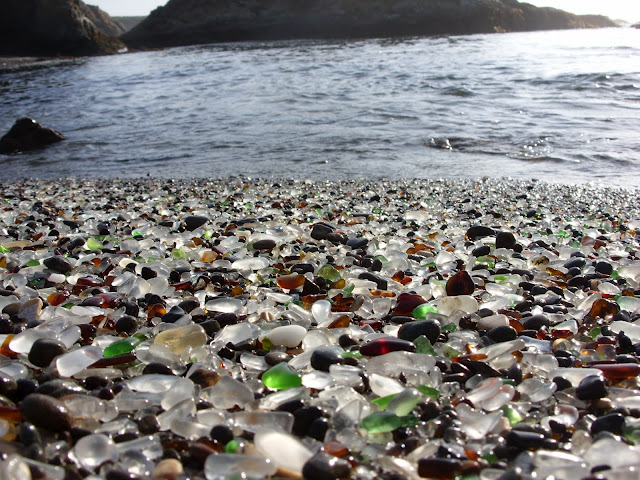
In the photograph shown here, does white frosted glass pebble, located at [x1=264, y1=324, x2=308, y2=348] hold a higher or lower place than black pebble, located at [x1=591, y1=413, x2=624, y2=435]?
higher

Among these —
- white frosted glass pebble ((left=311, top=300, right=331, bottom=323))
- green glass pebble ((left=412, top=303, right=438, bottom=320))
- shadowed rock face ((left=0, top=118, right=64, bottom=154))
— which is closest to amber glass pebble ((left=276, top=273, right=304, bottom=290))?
white frosted glass pebble ((left=311, top=300, right=331, bottom=323))

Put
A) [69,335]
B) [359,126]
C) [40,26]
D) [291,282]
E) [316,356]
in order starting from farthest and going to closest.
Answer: [40,26]
[359,126]
[291,282]
[69,335]
[316,356]

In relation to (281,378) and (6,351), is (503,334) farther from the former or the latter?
(6,351)

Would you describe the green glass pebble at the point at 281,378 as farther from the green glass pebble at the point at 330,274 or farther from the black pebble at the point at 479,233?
the black pebble at the point at 479,233

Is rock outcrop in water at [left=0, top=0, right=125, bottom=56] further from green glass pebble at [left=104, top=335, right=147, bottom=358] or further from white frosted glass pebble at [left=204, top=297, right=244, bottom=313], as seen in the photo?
green glass pebble at [left=104, top=335, right=147, bottom=358]

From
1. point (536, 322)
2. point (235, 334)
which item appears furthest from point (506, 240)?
point (235, 334)

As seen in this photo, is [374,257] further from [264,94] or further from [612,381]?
[264,94]
